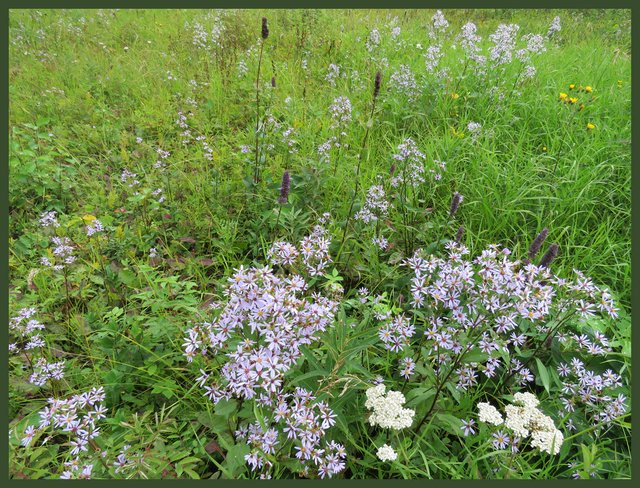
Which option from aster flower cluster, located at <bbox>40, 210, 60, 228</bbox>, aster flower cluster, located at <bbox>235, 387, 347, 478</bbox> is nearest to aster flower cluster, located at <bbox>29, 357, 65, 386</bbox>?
aster flower cluster, located at <bbox>235, 387, 347, 478</bbox>

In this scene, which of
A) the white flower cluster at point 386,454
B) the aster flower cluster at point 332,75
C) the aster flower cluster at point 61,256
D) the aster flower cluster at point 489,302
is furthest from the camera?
the aster flower cluster at point 332,75

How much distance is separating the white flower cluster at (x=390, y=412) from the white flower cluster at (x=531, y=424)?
0.35 m

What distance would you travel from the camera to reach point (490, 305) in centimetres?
158

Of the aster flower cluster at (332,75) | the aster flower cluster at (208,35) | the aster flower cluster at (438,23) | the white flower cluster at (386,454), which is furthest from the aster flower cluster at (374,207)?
the aster flower cluster at (208,35)

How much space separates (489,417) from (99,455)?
1605 mm

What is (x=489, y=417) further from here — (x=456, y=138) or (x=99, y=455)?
(x=456, y=138)

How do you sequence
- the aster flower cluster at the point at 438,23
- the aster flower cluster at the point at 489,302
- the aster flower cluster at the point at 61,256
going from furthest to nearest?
the aster flower cluster at the point at 438,23 < the aster flower cluster at the point at 61,256 < the aster flower cluster at the point at 489,302

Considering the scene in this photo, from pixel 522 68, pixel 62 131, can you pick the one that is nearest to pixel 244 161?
pixel 62 131

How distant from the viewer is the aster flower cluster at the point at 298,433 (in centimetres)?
147

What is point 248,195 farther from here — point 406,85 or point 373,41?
point 373,41

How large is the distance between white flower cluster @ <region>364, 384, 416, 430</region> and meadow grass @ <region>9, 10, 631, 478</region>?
0.13m

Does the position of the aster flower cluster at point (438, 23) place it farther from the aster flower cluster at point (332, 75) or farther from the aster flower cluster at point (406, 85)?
the aster flower cluster at point (332, 75)

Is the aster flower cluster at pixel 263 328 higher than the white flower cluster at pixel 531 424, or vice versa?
the aster flower cluster at pixel 263 328

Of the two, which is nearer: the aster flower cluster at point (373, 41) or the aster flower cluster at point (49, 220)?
the aster flower cluster at point (49, 220)
